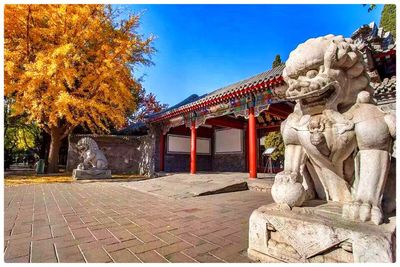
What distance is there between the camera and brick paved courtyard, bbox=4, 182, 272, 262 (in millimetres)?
2311

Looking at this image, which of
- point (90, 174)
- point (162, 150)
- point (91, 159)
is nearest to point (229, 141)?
point (162, 150)

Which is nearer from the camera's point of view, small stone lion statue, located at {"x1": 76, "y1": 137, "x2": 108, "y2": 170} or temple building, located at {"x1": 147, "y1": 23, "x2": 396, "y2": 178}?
temple building, located at {"x1": 147, "y1": 23, "x2": 396, "y2": 178}

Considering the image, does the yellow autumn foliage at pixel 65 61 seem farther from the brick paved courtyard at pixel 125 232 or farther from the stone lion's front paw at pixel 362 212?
the stone lion's front paw at pixel 362 212

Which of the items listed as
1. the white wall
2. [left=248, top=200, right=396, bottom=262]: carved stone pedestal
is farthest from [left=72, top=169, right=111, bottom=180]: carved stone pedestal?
[left=248, top=200, right=396, bottom=262]: carved stone pedestal

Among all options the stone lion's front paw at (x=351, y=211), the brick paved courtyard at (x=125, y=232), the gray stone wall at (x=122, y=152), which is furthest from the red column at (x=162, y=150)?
the stone lion's front paw at (x=351, y=211)

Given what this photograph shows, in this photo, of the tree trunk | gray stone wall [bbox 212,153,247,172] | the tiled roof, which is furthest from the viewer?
gray stone wall [bbox 212,153,247,172]

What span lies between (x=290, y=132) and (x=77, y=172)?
10885mm

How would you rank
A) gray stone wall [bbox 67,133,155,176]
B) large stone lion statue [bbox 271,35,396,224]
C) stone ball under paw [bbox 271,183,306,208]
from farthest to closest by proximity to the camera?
gray stone wall [bbox 67,133,155,176], stone ball under paw [bbox 271,183,306,208], large stone lion statue [bbox 271,35,396,224]

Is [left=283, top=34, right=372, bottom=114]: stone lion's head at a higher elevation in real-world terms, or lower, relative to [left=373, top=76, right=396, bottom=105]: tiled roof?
lower

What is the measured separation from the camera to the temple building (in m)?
6.42

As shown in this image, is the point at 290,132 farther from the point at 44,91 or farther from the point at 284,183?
the point at 44,91

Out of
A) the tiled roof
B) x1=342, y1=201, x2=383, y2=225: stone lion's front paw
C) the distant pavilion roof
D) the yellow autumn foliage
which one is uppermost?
the yellow autumn foliage

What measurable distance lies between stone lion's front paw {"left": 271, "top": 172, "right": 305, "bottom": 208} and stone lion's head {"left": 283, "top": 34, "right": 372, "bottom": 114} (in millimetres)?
607

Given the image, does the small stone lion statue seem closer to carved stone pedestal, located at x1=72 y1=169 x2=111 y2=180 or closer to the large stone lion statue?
carved stone pedestal, located at x1=72 y1=169 x2=111 y2=180
